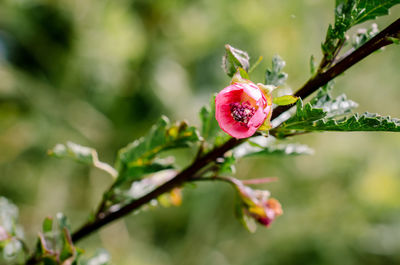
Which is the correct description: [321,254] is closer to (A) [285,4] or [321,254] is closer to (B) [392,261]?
(B) [392,261]

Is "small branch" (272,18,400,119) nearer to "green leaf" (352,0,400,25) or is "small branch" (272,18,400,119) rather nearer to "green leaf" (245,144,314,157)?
"green leaf" (352,0,400,25)

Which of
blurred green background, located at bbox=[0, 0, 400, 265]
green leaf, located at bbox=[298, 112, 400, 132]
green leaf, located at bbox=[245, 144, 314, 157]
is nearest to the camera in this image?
green leaf, located at bbox=[298, 112, 400, 132]

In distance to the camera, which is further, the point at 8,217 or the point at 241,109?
the point at 8,217

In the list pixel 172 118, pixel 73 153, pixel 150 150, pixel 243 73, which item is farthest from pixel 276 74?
pixel 172 118

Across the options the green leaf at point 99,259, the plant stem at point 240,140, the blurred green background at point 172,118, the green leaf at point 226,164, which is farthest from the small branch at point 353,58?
the blurred green background at point 172,118

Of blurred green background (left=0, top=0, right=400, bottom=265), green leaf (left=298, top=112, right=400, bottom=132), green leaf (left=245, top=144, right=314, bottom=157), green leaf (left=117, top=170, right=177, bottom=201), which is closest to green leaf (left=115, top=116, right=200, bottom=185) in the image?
green leaf (left=117, top=170, right=177, bottom=201)

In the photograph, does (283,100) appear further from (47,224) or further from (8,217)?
(8,217)
